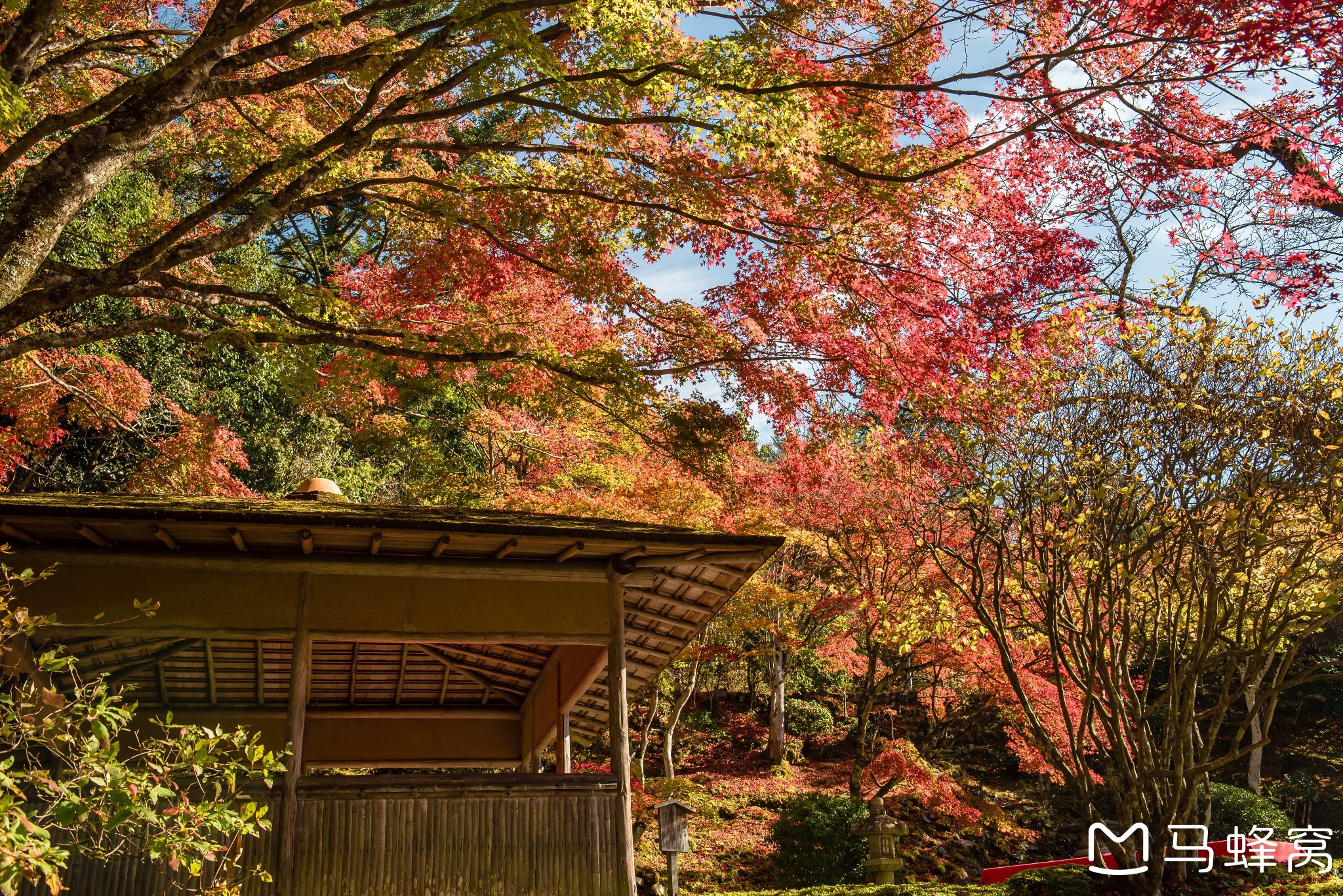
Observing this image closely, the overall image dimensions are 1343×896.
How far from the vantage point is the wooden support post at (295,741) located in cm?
569

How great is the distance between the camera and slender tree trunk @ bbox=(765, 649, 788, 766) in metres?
20.8

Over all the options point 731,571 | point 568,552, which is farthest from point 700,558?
point 568,552

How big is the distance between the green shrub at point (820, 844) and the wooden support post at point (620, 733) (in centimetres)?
856

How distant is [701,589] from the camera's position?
26.1 feet

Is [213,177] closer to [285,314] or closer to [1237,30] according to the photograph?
[285,314]

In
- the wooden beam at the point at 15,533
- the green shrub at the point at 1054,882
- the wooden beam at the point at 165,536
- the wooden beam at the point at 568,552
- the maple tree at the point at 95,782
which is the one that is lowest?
the green shrub at the point at 1054,882

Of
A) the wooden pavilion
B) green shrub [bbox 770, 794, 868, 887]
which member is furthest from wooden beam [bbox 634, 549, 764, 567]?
green shrub [bbox 770, 794, 868, 887]

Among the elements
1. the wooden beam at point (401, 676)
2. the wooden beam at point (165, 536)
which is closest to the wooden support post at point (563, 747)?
the wooden beam at point (401, 676)

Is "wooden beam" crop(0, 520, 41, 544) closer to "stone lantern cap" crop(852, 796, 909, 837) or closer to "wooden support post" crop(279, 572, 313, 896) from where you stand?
"wooden support post" crop(279, 572, 313, 896)

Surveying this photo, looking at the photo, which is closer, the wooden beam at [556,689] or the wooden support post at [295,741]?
the wooden support post at [295,741]

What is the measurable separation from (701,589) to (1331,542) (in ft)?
17.6

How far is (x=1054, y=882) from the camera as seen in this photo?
28.8 ft

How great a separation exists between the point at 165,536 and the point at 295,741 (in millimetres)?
1564

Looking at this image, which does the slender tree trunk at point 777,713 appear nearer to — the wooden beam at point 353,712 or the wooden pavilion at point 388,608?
the wooden beam at point 353,712
